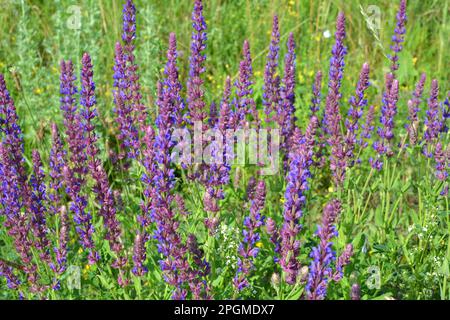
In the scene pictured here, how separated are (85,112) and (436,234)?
220 cm

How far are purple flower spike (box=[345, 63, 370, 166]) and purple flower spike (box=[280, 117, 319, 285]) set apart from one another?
0.91 metres

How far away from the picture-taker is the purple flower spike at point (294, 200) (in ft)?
7.85

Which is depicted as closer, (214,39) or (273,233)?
(273,233)

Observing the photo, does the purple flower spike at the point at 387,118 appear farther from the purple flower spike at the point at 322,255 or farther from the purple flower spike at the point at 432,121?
the purple flower spike at the point at 322,255

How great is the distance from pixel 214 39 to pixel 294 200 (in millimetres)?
4021

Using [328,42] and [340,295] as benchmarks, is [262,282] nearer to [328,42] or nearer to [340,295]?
[340,295]

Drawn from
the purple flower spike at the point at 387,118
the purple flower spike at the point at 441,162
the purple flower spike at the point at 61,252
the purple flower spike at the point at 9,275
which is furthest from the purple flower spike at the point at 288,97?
the purple flower spike at the point at 9,275

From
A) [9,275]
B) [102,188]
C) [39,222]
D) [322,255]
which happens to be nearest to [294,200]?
[322,255]

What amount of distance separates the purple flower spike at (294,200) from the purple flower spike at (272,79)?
4.30ft

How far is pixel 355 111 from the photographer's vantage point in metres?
3.57

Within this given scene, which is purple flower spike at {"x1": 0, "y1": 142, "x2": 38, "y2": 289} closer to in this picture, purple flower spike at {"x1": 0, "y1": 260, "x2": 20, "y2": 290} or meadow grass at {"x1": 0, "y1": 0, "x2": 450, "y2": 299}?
purple flower spike at {"x1": 0, "y1": 260, "x2": 20, "y2": 290}

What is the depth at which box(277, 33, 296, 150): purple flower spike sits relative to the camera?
3678mm

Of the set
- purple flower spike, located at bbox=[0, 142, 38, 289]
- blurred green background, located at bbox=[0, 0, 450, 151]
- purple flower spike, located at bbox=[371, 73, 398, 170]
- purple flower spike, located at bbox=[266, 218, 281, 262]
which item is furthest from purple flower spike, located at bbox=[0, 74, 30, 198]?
blurred green background, located at bbox=[0, 0, 450, 151]

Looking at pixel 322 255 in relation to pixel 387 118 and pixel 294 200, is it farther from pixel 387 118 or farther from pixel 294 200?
pixel 387 118
